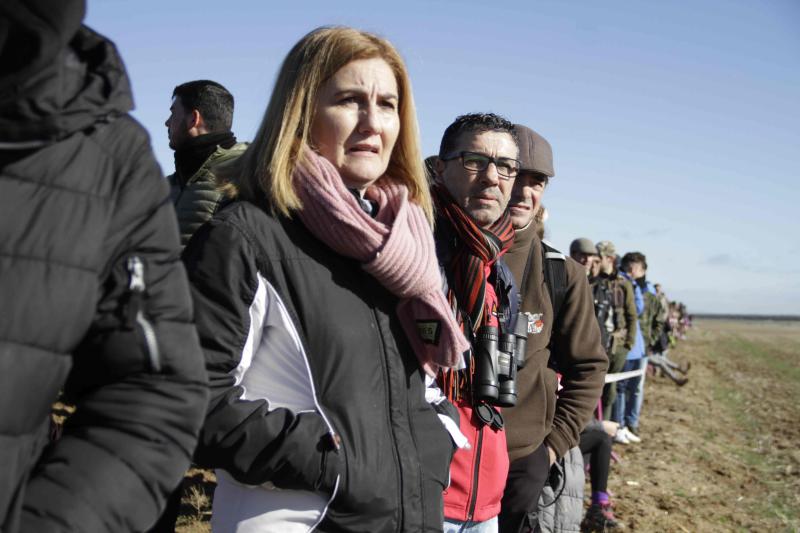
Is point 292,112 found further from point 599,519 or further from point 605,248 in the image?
point 605,248

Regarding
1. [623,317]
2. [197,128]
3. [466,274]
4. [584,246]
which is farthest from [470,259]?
[623,317]

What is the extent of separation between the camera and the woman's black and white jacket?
1904mm

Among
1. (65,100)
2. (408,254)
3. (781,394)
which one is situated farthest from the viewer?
(781,394)

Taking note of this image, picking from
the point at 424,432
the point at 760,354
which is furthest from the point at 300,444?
the point at 760,354

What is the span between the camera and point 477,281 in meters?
3.03

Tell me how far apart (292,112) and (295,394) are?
2.56 feet

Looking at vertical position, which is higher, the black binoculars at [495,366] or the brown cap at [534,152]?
the brown cap at [534,152]

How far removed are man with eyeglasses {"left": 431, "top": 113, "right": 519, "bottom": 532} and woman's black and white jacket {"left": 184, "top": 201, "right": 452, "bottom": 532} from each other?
0.81m

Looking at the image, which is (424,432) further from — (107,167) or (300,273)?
(107,167)

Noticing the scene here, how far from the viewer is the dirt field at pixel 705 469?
7.41 metres

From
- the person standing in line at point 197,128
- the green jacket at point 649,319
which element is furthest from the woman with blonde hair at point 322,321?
the green jacket at point 649,319

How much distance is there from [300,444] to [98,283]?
0.76 meters

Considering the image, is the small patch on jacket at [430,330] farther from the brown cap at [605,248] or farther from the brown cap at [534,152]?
the brown cap at [605,248]

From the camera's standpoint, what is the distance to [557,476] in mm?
3916
